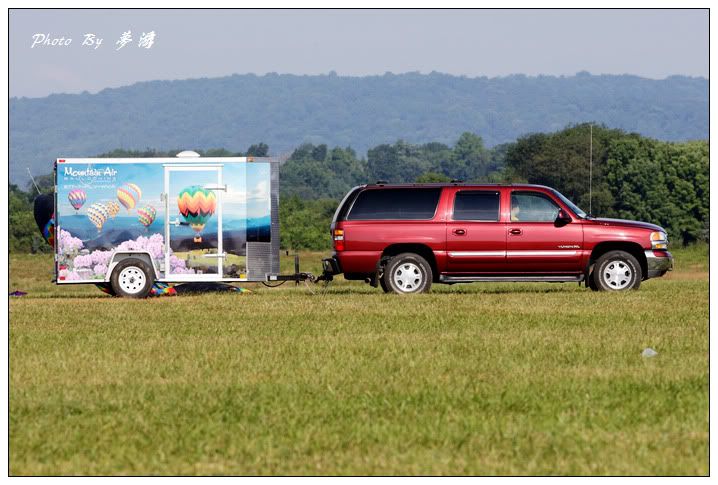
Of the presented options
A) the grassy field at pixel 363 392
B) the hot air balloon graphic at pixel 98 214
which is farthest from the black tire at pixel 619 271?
the hot air balloon graphic at pixel 98 214

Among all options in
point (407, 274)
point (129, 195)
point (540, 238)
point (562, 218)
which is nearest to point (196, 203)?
point (129, 195)

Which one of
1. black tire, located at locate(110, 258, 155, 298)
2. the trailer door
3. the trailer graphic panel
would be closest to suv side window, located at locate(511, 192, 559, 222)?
the trailer graphic panel

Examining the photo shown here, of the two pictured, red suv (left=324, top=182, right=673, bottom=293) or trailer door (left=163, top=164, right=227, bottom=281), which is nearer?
red suv (left=324, top=182, right=673, bottom=293)

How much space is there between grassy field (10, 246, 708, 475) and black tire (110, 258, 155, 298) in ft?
Answer: 13.4

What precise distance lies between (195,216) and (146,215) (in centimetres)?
82

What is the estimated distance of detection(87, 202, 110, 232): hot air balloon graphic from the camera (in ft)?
77.7

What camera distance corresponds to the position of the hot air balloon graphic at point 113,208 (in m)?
23.7

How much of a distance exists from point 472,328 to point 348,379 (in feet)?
15.6

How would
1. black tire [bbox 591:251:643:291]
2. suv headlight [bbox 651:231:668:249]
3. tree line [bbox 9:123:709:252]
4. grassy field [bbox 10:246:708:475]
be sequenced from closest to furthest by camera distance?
grassy field [bbox 10:246:708:475]
black tire [bbox 591:251:643:291]
suv headlight [bbox 651:231:668:249]
tree line [bbox 9:123:709:252]

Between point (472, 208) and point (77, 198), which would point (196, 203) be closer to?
point (77, 198)

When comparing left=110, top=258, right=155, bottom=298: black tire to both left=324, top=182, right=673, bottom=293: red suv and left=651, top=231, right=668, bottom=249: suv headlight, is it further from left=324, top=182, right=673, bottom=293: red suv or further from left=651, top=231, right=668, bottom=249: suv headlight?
left=651, top=231, right=668, bottom=249: suv headlight

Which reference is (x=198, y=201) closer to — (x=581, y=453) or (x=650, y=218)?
(x=581, y=453)

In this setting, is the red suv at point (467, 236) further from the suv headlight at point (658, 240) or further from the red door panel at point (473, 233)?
A: the suv headlight at point (658, 240)

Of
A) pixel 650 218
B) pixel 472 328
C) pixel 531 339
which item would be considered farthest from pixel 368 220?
pixel 650 218
